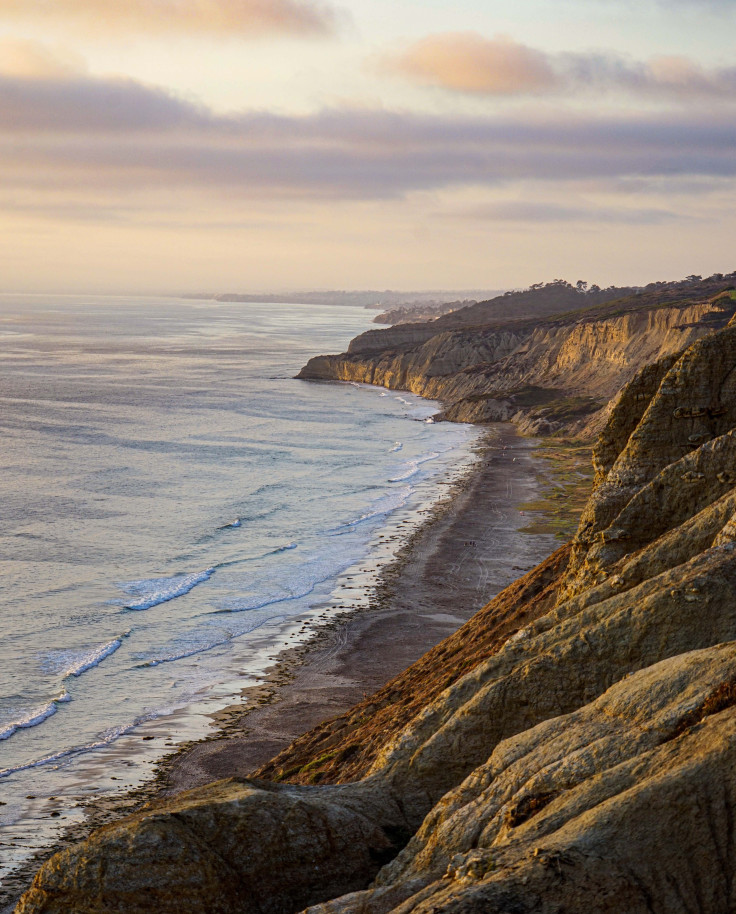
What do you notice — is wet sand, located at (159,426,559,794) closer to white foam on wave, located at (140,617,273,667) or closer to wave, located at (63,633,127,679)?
white foam on wave, located at (140,617,273,667)

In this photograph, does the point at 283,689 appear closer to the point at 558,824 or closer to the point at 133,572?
the point at 133,572

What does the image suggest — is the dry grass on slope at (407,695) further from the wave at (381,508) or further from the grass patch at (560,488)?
the wave at (381,508)

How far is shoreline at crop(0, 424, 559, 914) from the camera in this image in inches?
941

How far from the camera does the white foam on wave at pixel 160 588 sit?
39.9 meters

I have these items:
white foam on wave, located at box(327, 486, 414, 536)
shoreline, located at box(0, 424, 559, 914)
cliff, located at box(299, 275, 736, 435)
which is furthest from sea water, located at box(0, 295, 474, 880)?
cliff, located at box(299, 275, 736, 435)

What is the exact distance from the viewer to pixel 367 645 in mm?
33844

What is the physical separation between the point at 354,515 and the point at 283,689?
28.9 metres

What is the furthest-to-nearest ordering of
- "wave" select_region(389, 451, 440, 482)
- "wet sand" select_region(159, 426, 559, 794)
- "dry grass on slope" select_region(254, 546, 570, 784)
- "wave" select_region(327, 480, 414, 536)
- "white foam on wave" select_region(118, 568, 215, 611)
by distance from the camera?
"wave" select_region(389, 451, 440, 482)
"wave" select_region(327, 480, 414, 536)
"white foam on wave" select_region(118, 568, 215, 611)
"wet sand" select_region(159, 426, 559, 794)
"dry grass on slope" select_region(254, 546, 570, 784)

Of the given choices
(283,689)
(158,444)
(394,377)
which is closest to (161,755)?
(283,689)

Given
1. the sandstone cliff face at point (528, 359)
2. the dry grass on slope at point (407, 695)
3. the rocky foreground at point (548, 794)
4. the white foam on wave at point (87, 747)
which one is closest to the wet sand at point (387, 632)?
the white foam on wave at point (87, 747)

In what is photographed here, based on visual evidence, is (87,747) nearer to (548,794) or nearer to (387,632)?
(387,632)

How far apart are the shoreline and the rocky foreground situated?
25.7 feet

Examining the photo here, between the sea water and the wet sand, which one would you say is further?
the sea water

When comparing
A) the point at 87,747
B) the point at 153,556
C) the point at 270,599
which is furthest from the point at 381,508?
the point at 87,747
